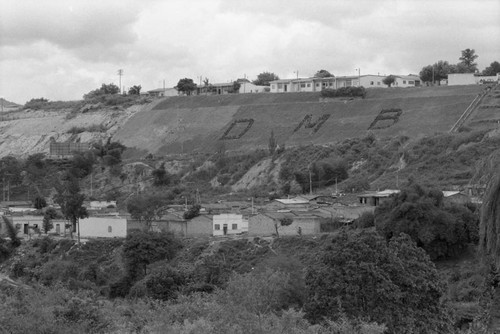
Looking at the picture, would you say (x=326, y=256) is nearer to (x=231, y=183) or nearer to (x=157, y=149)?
(x=231, y=183)

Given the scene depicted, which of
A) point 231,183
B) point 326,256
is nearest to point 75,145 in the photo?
point 231,183

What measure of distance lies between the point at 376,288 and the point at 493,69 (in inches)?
3261

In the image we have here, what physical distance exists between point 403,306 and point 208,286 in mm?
10982

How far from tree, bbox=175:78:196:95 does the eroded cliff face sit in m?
6.17

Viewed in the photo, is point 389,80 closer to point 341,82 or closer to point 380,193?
point 341,82

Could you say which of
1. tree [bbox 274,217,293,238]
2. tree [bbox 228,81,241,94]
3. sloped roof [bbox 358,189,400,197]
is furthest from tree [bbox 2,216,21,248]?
tree [bbox 228,81,241,94]

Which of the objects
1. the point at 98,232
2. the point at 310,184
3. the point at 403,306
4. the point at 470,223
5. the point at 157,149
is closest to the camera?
the point at 403,306

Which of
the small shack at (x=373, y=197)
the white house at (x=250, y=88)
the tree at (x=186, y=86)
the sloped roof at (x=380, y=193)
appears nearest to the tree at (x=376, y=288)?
the small shack at (x=373, y=197)

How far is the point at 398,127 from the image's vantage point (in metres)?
80.3

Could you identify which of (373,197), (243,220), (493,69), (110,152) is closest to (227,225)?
(243,220)

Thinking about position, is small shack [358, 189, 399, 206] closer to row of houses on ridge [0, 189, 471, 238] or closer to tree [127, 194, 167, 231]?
row of houses on ridge [0, 189, 471, 238]

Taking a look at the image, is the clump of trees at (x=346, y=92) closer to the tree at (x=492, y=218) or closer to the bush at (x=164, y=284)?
the bush at (x=164, y=284)

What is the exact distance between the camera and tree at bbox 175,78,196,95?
115025 millimetres

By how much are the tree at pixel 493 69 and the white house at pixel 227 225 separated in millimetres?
60309
